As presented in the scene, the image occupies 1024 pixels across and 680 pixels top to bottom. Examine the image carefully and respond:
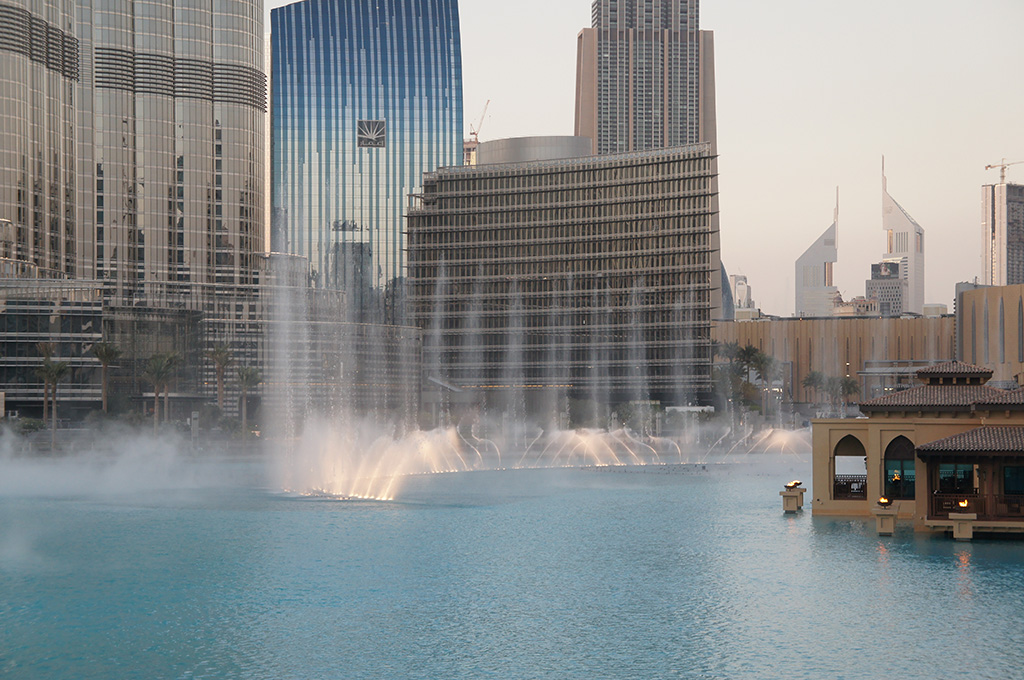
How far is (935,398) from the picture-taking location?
4966 centimetres

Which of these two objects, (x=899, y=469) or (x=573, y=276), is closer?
(x=899, y=469)

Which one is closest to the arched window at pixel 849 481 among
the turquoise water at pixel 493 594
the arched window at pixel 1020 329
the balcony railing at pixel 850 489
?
the balcony railing at pixel 850 489

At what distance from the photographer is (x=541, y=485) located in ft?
230

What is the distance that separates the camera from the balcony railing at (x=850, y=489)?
53.6m

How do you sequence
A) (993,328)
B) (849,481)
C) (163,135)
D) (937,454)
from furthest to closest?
(163,135), (993,328), (849,481), (937,454)

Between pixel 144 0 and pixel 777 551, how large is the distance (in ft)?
510

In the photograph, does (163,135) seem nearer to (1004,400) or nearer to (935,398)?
(935,398)

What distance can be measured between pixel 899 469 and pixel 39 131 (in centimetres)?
15407

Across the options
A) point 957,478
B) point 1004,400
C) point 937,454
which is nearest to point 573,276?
point 957,478

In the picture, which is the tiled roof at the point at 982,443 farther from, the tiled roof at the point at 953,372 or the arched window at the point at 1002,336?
the arched window at the point at 1002,336

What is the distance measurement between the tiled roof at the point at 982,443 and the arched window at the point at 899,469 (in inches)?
129

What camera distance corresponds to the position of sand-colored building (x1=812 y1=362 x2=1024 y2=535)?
150 ft

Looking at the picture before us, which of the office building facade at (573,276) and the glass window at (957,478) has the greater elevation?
the office building facade at (573,276)

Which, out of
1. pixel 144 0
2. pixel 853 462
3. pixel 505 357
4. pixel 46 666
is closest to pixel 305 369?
pixel 505 357
